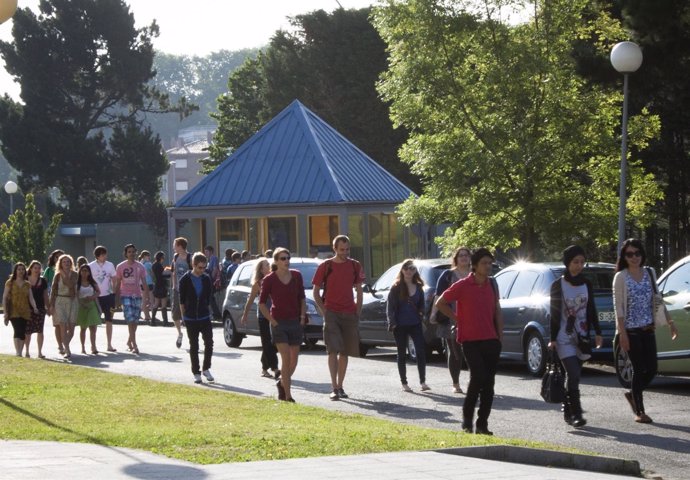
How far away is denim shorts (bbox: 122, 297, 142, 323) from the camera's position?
2506 centimetres

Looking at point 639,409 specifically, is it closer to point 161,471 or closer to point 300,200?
point 161,471

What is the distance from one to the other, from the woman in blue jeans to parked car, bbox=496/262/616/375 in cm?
190

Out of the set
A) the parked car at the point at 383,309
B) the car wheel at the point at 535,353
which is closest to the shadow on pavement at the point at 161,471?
the car wheel at the point at 535,353

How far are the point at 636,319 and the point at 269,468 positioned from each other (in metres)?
5.30

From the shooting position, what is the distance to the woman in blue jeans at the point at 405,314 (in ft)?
56.5

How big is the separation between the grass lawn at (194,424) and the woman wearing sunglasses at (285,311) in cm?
70

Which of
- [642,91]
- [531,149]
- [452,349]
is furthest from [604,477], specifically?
[531,149]

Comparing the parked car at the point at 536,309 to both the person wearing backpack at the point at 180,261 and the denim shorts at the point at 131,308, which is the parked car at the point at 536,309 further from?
the denim shorts at the point at 131,308

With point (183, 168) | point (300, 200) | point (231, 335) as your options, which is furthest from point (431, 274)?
point (183, 168)

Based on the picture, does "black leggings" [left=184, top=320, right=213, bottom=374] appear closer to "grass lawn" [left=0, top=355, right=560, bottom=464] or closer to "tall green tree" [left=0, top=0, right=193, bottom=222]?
"grass lawn" [left=0, top=355, right=560, bottom=464]

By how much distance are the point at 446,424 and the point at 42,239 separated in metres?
41.9

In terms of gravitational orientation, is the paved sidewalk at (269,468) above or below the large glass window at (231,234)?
below

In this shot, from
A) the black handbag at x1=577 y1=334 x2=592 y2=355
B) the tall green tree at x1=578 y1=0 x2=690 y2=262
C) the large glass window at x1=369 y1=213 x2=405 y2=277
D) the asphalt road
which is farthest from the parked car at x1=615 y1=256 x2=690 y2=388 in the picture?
the large glass window at x1=369 y1=213 x2=405 y2=277

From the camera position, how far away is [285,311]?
15.7 meters
